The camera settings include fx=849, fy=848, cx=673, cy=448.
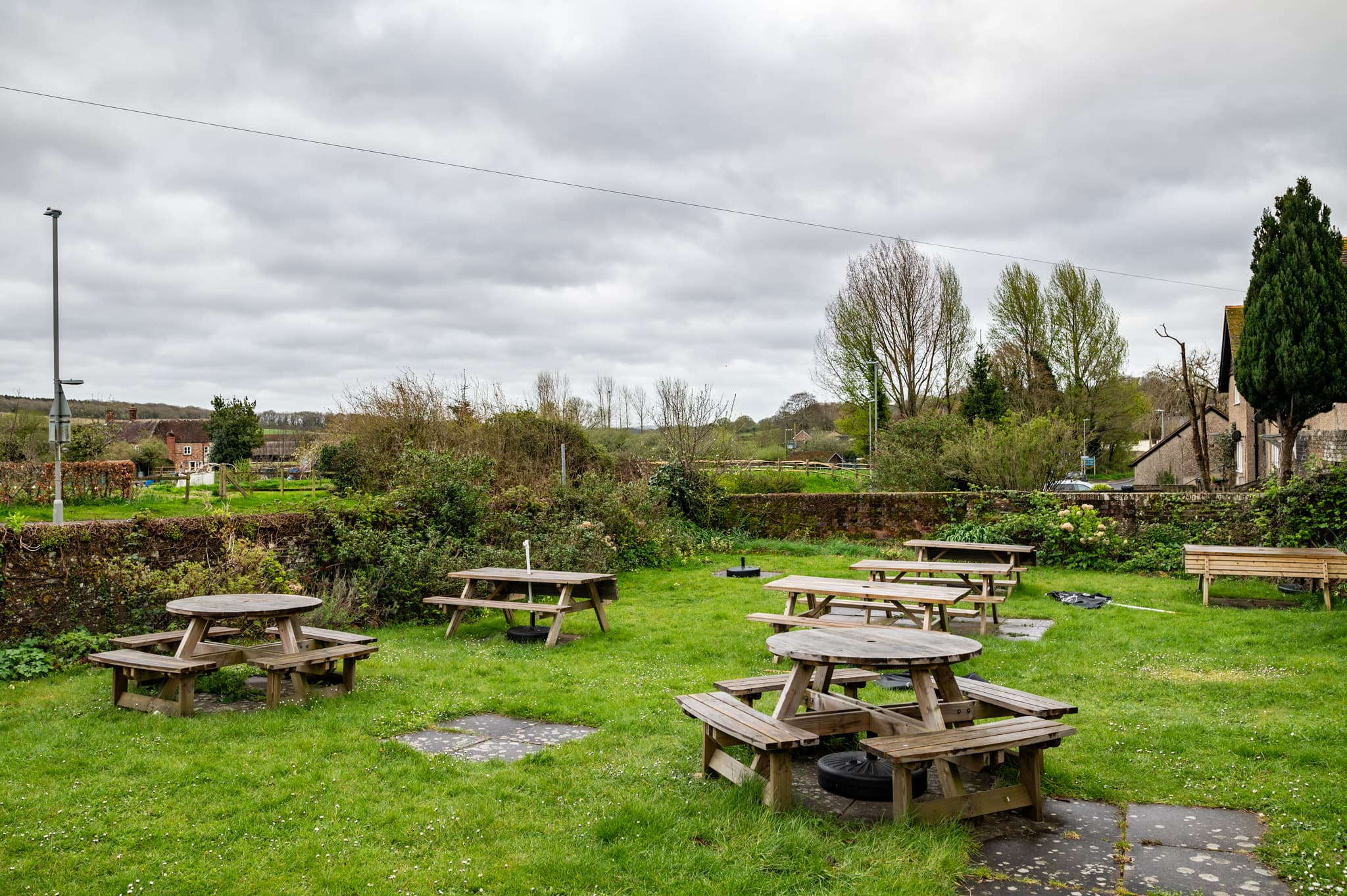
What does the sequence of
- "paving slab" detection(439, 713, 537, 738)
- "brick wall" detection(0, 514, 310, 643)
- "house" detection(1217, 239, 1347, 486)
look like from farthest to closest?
"house" detection(1217, 239, 1347, 486)
"brick wall" detection(0, 514, 310, 643)
"paving slab" detection(439, 713, 537, 738)

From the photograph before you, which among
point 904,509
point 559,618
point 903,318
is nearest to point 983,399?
point 903,318

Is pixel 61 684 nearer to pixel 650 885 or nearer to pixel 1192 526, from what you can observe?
pixel 650 885

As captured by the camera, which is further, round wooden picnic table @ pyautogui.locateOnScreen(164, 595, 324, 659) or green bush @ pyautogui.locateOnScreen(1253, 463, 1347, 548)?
green bush @ pyautogui.locateOnScreen(1253, 463, 1347, 548)

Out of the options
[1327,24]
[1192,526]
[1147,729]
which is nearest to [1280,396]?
[1192,526]

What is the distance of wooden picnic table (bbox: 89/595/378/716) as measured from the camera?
20.0 feet

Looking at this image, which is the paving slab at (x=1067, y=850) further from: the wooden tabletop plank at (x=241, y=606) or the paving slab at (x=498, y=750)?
the wooden tabletop plank at (x=241, y=606)

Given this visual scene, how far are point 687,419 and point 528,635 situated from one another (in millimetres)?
12302

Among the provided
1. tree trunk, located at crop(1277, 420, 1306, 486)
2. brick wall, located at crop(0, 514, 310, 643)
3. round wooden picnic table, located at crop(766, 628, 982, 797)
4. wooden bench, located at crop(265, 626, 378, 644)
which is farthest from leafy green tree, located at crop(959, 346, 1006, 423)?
round wooden picnic table, located at crop(766, 628, 982, 797)

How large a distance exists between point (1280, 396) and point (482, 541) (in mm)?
11685

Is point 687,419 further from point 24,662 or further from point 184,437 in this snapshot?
point 184,437

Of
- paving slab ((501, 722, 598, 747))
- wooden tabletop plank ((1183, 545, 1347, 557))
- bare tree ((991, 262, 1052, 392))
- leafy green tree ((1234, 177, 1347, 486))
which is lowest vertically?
paving slab ((501, 722, 598, 747))

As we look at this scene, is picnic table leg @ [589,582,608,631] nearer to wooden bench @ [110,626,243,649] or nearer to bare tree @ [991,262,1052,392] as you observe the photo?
wooden bench @ [110,626,243,649]

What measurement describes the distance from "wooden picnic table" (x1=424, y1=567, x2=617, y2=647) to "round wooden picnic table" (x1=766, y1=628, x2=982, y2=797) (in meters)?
4.25

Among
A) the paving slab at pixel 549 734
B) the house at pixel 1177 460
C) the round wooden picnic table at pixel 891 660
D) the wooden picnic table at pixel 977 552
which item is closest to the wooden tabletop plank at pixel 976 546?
the wooden picnic table at pixel 977 552
